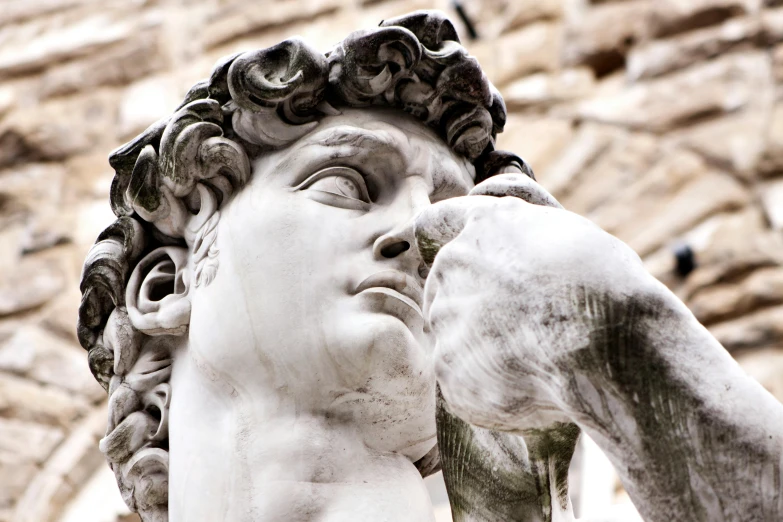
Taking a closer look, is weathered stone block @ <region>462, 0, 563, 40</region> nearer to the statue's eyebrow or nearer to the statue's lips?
the statue's eyebrow

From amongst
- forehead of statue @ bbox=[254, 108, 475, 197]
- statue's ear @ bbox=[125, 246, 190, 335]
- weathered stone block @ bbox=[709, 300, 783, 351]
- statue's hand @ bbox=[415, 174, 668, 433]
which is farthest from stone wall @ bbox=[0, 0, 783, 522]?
statue's hand @ bbox=[415, 174, 668, 433]

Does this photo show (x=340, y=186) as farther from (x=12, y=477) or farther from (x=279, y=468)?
(x=12, y=477)

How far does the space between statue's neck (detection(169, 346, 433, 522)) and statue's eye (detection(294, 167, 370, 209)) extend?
211mm

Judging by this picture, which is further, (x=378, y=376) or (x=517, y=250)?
(x=378, y=376)

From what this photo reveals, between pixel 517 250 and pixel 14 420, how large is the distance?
3.09 m

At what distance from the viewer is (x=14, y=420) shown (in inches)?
154

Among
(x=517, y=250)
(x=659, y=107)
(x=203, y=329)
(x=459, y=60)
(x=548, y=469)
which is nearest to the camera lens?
(x=517, y=250)

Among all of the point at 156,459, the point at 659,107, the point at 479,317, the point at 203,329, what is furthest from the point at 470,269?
the point at 659,107

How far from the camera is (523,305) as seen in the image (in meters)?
1.05

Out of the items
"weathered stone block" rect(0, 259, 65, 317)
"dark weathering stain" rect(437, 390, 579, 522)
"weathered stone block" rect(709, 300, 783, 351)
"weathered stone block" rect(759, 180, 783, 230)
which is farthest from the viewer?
"weathered stone block" rect(0, 259, 65, 317)

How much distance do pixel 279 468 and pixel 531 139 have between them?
275 centimetres

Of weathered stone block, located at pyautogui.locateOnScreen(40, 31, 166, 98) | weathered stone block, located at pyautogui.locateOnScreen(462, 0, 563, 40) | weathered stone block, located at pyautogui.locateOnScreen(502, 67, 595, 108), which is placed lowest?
weathered stone block, located at pyautogui.locateOnScreen(40, 31, 166, 98)

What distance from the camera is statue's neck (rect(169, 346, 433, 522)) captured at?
1.33 m

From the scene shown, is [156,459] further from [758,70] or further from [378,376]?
[758,70]
